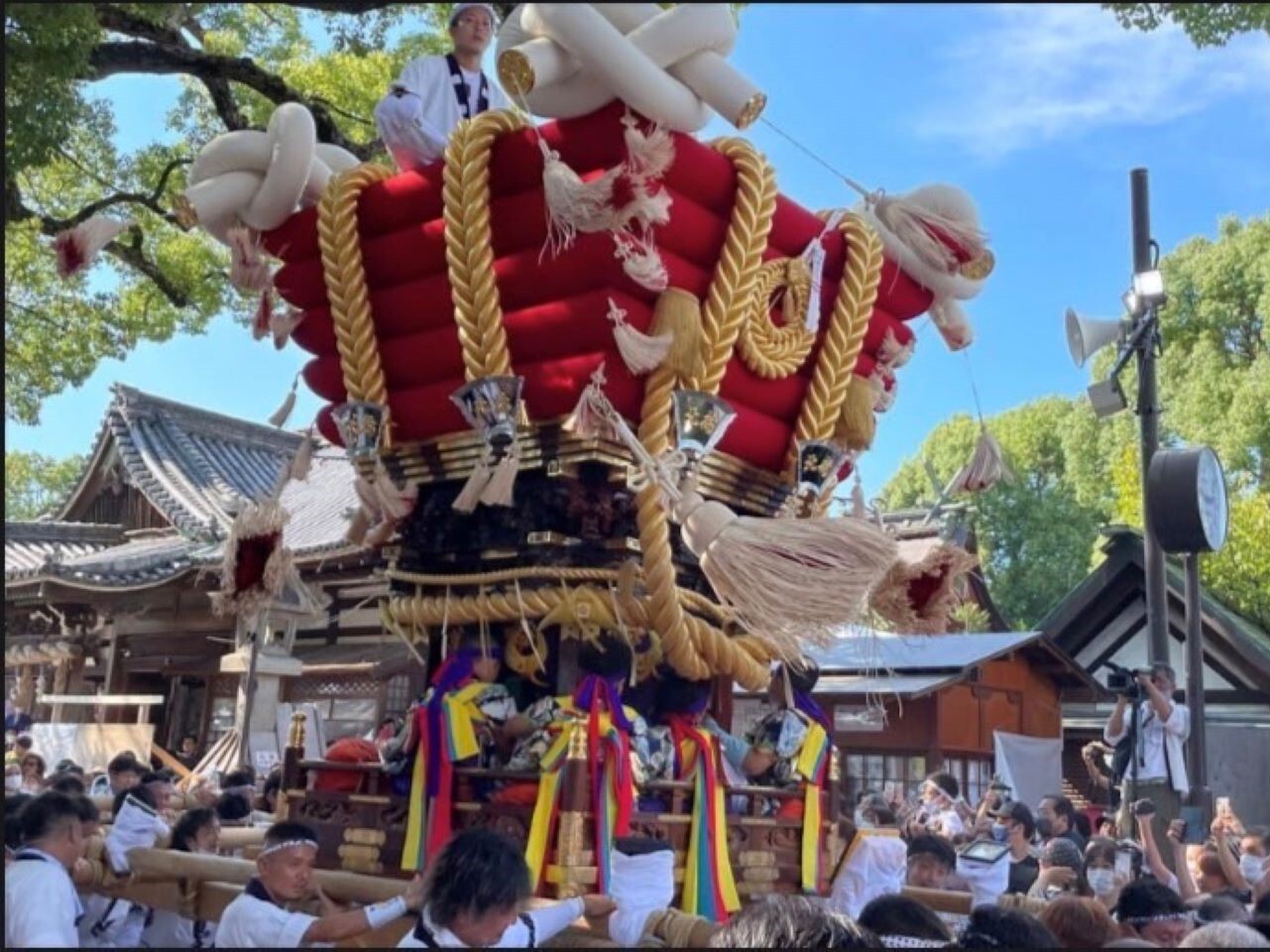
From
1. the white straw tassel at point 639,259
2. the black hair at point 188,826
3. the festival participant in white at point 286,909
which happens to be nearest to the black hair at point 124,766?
the black hair at point 188,826

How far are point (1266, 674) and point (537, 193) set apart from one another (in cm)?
1222

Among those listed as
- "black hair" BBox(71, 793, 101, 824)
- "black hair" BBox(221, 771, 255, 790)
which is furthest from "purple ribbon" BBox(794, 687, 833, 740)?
"black hair" BBox(221, 771, 255, 790)

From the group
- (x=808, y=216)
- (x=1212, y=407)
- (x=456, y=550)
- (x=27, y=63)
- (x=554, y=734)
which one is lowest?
(x=554, y=734)

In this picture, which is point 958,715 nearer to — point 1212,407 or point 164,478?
point 1212,407

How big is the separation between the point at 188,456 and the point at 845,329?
15139 millimetres

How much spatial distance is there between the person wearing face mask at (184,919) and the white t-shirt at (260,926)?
1257mm

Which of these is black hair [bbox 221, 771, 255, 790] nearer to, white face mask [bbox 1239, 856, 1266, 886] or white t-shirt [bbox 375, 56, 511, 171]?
white t-shirt [bbox 375, 56, 511, 171]

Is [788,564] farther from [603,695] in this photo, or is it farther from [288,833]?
[288,833]

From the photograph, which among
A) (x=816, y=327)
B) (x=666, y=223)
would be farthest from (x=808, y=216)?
(x=666, y=223)

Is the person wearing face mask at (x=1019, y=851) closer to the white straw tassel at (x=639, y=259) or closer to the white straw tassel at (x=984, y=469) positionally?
the white straw tassel at (x=984, y=469)

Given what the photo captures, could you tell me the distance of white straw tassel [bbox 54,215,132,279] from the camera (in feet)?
15.0

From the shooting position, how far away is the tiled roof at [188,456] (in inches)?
620

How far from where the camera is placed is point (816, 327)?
4.33m

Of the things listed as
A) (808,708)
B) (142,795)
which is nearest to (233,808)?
(142,795)
